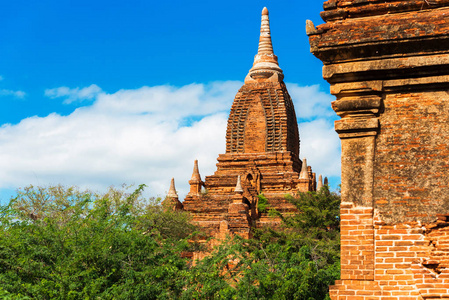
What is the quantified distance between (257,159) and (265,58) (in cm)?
902

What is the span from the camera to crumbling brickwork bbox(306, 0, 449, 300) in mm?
6789

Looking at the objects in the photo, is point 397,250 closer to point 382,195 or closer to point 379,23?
point 382,195

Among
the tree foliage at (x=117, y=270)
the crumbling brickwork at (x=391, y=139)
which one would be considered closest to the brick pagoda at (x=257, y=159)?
the tree foliage at (x=117, y=270)

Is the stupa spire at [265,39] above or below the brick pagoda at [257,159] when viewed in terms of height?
above

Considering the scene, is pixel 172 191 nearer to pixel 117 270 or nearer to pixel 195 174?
pixel 195 174

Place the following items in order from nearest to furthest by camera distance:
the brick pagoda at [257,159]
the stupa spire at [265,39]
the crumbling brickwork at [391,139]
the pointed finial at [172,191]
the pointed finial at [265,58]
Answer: the crumbling brickwork at [391,139]
the brick pagoda at [257,159]
the pointed finial at [172,191]
the pointed finial at [265,58]
the stupa spire at [265,39]

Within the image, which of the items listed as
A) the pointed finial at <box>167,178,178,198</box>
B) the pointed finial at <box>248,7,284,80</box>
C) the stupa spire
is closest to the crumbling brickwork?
the pointed finial at <box>167,178,178,198</box>

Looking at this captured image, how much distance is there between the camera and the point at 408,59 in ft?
23.6

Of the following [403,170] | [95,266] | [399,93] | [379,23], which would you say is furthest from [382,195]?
[95,266]

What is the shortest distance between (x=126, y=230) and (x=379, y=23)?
621cm

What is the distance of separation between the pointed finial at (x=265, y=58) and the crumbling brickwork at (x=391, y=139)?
127 ft

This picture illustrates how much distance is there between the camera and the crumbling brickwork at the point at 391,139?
679 centimetres

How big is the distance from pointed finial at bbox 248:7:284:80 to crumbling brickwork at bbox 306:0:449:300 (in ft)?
127

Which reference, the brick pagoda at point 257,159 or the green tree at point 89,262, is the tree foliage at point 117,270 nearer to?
the green tree at point 89,262
